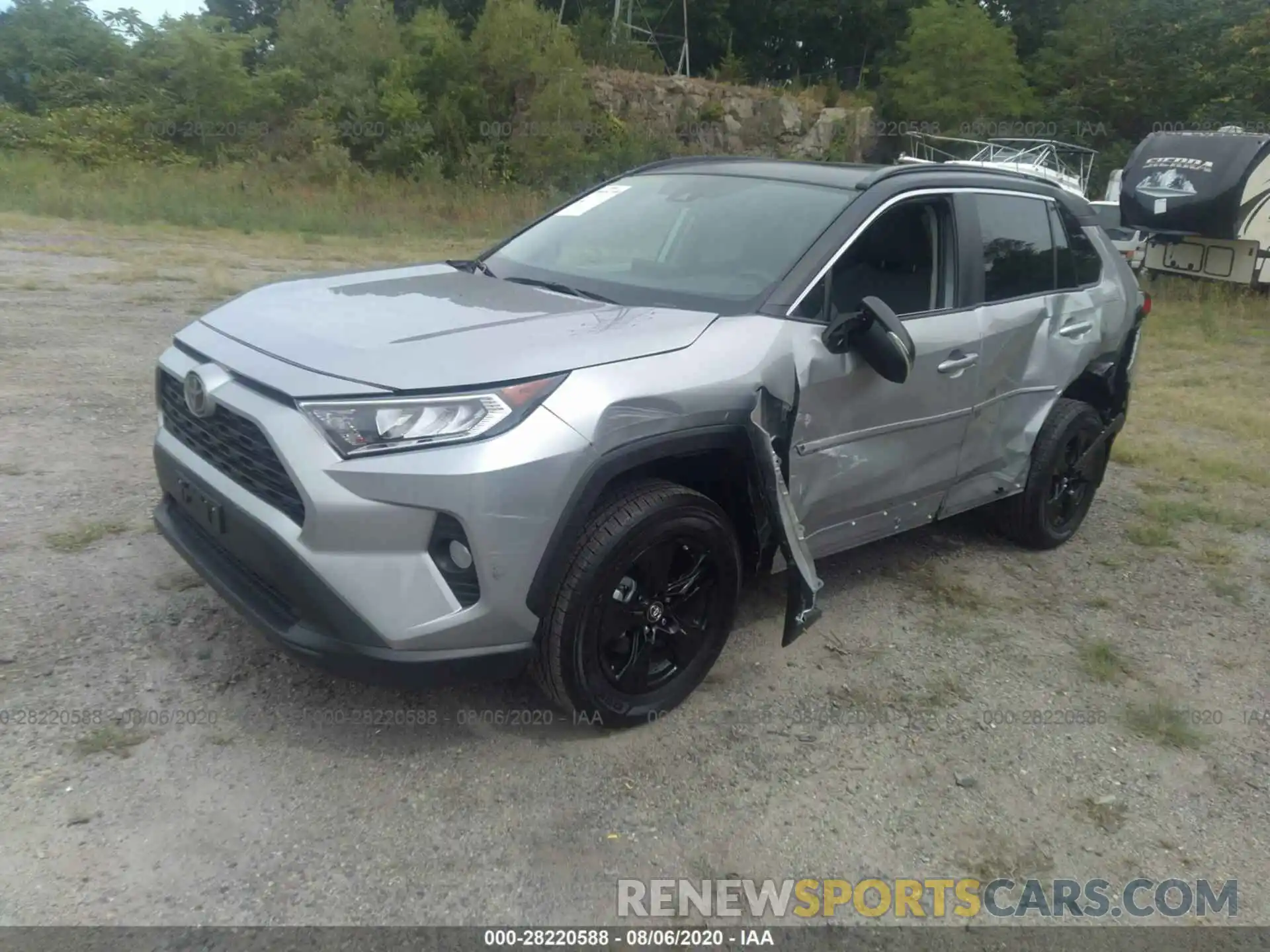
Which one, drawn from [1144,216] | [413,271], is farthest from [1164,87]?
[413,271]

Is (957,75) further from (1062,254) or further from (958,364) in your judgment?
(958,364)

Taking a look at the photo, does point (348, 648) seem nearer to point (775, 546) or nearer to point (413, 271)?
point (775, 546)

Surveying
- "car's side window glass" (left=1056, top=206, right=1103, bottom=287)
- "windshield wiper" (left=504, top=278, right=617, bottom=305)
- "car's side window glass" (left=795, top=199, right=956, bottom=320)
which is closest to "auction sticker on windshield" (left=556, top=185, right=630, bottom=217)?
"windshield wiper" (left=504, top=278, right=617, bottom=305)

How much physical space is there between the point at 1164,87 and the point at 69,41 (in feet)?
93.5

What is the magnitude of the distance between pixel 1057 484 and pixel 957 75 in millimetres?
31280

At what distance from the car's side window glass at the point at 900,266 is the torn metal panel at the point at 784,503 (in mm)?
407

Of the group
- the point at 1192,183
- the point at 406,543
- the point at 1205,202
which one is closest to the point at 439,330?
the point at 406,543

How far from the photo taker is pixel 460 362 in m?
2.92

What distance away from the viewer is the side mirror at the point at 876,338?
3.52 meters

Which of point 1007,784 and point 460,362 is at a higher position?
point 460,362

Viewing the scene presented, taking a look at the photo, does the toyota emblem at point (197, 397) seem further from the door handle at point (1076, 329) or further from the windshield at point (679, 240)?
the door handle at point (1076, 329)

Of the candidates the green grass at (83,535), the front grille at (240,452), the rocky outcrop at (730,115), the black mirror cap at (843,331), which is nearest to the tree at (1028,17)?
the rocky outcrop at (730,115)

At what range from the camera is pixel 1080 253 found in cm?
512

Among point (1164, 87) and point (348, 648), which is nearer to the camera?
point (348, 648)
